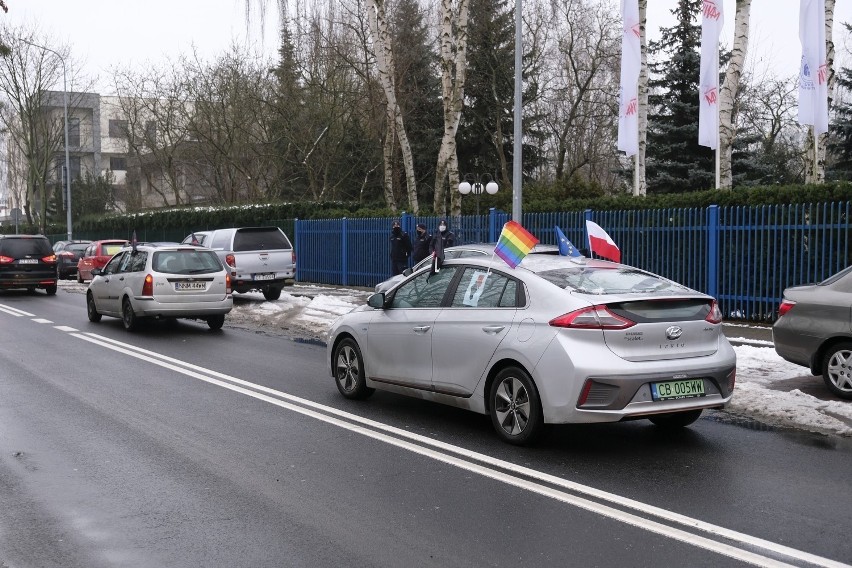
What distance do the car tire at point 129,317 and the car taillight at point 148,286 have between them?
495 mm

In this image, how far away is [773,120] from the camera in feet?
155

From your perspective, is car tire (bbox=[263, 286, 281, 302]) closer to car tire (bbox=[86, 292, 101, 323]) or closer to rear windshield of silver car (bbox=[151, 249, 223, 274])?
car tire (bbox=[86, 292, 101, 323])

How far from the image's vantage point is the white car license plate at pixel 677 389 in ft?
21.9

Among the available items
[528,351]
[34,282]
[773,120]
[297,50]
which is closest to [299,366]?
[528,351]

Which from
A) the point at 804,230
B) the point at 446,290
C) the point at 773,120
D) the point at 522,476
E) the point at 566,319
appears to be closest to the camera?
the point at 522,476

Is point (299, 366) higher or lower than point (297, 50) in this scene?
lower

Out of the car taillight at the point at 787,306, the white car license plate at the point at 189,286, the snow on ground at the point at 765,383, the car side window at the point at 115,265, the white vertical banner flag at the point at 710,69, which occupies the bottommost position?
the snow on ground at the point at 765,383

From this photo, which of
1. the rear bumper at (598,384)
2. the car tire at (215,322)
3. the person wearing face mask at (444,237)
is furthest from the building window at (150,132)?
the rear bumper at (598,384)

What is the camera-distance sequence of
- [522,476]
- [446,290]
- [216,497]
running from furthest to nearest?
[446,290] → [522,476] → [216,497]

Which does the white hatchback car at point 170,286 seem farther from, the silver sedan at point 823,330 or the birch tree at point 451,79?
the silver sedan at point 823,330

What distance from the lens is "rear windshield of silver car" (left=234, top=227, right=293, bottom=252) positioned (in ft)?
70.8

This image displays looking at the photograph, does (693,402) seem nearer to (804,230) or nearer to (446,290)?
(446,290)

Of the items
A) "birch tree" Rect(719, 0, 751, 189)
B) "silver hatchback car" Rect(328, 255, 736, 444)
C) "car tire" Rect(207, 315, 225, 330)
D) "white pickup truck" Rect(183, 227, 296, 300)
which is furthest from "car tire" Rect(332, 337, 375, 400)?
"white pickup truck" Rect(183, 227, 296, 300)

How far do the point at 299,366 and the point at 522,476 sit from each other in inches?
234
